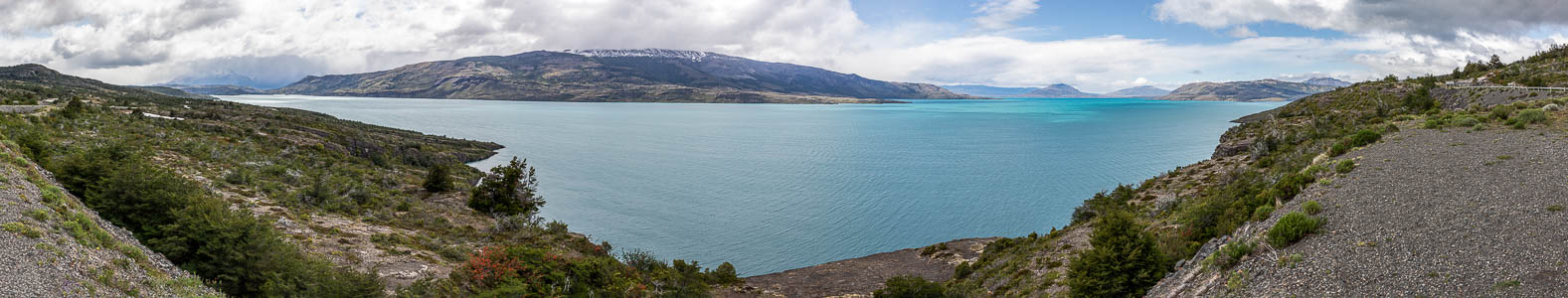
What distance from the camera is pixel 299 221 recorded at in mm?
20328

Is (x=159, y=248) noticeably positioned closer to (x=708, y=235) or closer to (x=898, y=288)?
(x=898, y=288)

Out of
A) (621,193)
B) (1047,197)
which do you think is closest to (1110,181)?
(1047,197)

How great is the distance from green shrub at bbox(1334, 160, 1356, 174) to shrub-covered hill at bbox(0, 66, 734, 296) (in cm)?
1717

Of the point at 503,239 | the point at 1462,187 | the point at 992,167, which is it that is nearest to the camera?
the point at 1462,187

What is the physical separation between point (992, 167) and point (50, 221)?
58.7 metres

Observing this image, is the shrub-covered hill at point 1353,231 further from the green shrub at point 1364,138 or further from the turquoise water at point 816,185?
the turquoise water at point 816,185

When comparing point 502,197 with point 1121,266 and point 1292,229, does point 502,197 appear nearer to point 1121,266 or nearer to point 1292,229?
point 1121,266

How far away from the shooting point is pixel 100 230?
37.6 ft

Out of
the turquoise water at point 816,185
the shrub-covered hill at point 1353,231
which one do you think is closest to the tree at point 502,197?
the turquoise water at point 816,185

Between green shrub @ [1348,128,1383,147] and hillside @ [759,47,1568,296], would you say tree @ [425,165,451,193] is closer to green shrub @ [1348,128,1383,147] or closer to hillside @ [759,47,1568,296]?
hillside @ [759,47,1568,296]

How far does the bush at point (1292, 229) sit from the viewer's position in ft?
36.6

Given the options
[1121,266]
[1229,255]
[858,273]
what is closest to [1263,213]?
[1229,255]

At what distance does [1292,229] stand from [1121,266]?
3092 millimetres

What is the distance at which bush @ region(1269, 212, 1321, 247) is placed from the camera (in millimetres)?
11148
